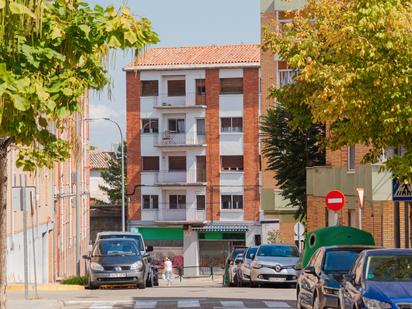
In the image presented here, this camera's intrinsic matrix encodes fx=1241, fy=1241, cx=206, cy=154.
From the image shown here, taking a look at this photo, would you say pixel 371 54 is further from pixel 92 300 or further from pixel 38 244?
pixel 38 244

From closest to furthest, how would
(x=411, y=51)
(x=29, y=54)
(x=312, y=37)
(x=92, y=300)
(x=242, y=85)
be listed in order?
(x=29, y=54) < (x=411, y=51) < (x=312, y=37) < (x=92, y=300) < (x=242, y=85)

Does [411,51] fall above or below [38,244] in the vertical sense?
above

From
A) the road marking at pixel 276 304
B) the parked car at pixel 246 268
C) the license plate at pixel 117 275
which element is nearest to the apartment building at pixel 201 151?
the parked car at pixel 246 268

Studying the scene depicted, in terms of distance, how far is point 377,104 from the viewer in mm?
21875

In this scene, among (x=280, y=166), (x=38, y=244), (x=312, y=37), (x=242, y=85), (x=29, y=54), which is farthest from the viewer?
(x=242, y=85)

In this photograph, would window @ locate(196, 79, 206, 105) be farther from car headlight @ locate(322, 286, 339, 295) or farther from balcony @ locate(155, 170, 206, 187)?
car headlight @ locate(322, 286, 339, 295)

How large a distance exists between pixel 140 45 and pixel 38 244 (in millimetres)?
45529

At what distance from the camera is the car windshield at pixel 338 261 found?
21.3 m

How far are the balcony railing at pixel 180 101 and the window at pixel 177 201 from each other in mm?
6669

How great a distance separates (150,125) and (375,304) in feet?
249

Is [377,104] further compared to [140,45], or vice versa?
[377,104]

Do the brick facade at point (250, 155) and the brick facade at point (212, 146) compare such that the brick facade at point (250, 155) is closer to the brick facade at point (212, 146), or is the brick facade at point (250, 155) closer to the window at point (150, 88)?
the brick facade at point (212, 146)

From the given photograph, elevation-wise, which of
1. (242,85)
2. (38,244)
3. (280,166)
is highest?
(242,85)

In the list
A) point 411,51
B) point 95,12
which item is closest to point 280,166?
point 411,51
